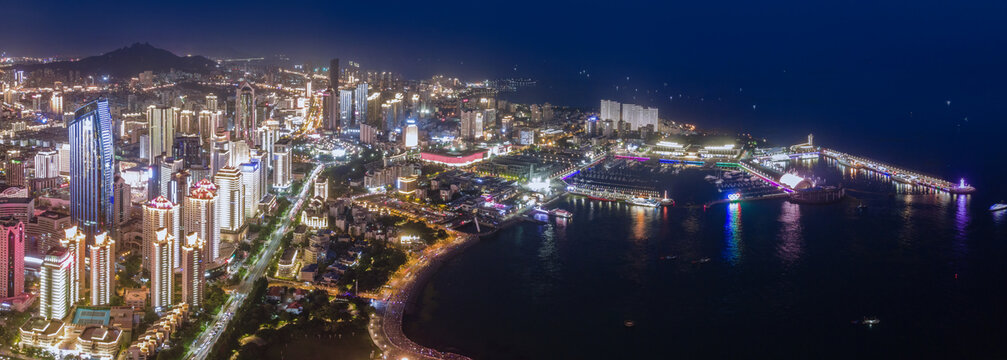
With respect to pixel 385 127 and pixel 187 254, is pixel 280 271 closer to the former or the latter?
pixel 187 254

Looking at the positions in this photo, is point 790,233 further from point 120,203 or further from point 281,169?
point 120,203

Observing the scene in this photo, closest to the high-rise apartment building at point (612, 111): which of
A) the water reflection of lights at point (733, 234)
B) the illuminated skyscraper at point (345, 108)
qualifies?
the illuminated skyscraper at point (345, 108)

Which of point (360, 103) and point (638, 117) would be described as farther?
point (360, 103)

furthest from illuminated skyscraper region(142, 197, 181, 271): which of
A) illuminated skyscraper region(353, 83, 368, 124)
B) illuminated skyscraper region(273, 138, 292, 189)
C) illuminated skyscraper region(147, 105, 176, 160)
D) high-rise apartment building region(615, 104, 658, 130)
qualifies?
high-rise apartment building region(615, 104, 658, 130)

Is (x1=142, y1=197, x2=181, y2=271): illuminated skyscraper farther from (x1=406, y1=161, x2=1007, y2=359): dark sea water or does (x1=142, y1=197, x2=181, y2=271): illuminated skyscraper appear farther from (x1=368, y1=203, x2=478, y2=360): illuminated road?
(x1=406, y1=161, x2=1007, y2=359): dark sea water

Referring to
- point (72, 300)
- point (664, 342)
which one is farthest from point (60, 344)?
point (664, 342)

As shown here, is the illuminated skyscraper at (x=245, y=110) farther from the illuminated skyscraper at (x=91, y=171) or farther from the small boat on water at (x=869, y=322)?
the small boat on water at (x=869, y=322)

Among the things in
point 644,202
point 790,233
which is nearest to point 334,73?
point 644,202
